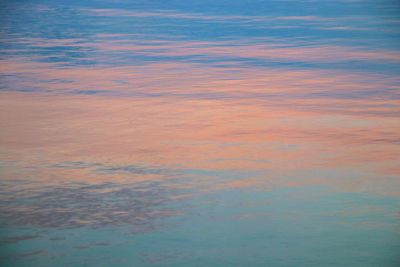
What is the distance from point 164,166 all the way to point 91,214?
0.50 m

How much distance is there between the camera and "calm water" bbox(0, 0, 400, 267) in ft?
5.80

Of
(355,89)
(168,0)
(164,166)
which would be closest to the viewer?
(164,166)

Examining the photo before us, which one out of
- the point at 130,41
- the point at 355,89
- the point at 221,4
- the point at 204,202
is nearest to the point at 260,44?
the point at 130,41

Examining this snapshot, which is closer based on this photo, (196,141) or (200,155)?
(200,155)

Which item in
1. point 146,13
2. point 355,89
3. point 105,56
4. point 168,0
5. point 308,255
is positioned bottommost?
point 308,255

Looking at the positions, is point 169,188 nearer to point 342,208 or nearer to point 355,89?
point 342,208

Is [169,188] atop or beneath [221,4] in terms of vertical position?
beneath

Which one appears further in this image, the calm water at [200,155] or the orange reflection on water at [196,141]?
the orange reflection on water at [196,141]

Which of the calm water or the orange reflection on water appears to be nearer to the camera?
the calm water

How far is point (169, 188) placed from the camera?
7.16 ft

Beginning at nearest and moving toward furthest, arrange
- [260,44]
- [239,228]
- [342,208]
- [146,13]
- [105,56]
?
[239,228] < [342,208] < [105,56] < [260,44] < [146,13]

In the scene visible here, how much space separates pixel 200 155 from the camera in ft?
8.36

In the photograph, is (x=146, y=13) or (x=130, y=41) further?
(x=146, y=13)

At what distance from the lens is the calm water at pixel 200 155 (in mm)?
1768
